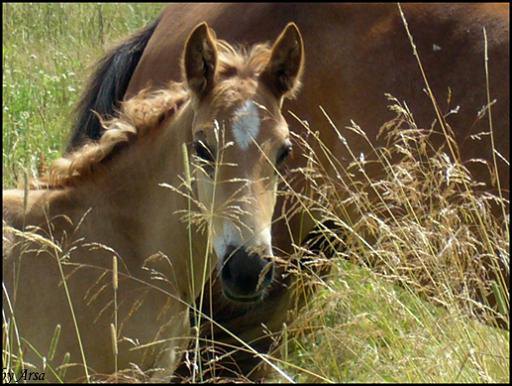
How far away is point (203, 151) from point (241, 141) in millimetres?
149

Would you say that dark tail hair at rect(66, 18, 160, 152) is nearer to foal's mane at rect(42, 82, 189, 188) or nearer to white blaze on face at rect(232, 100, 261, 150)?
foal's mane at rect(42, 82, 189, 188)

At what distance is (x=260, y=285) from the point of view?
312 centimetres

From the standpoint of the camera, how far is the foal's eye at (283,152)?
344cm

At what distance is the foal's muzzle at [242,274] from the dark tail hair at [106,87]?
52.3 inches

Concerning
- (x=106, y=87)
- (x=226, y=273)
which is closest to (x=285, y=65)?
(x=226, y=273)

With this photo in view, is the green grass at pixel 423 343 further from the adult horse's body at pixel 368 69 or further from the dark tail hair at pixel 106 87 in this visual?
the dark tail hair at pixel 106 87

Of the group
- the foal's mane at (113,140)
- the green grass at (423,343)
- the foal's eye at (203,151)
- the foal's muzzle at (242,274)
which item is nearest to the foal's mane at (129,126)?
the foal's mane at (113,140)

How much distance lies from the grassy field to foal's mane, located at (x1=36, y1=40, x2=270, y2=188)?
7.6 inches

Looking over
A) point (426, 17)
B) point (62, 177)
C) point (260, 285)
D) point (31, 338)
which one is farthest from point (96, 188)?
point (426, 17)

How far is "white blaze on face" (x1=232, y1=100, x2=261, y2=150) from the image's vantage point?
335 cm

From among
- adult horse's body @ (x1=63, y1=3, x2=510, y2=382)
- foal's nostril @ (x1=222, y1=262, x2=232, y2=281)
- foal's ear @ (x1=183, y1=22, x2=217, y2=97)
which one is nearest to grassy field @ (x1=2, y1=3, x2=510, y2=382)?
adult horse's body @ (x1=63, y1=3, x2=510, y2=382)

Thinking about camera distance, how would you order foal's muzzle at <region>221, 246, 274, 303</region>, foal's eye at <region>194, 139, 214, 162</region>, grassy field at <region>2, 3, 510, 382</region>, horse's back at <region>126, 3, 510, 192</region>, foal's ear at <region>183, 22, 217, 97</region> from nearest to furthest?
grassy field at <region>2, 3, 510, 382</region> → foal's muzzle at <region>221, 246, 274, 303</region> → foal's eye at <region>194, 139, 214, 162</region> → foal's ear at <region>183, 22, 217, 97</region> → horse's back at <region>126, 3, 510, 192</region>

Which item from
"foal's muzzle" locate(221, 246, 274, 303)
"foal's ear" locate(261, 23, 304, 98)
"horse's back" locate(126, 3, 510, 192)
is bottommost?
"foal's muzzle" locate(221, 246, 274, 303)

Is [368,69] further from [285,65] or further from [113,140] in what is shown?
[113,140]
